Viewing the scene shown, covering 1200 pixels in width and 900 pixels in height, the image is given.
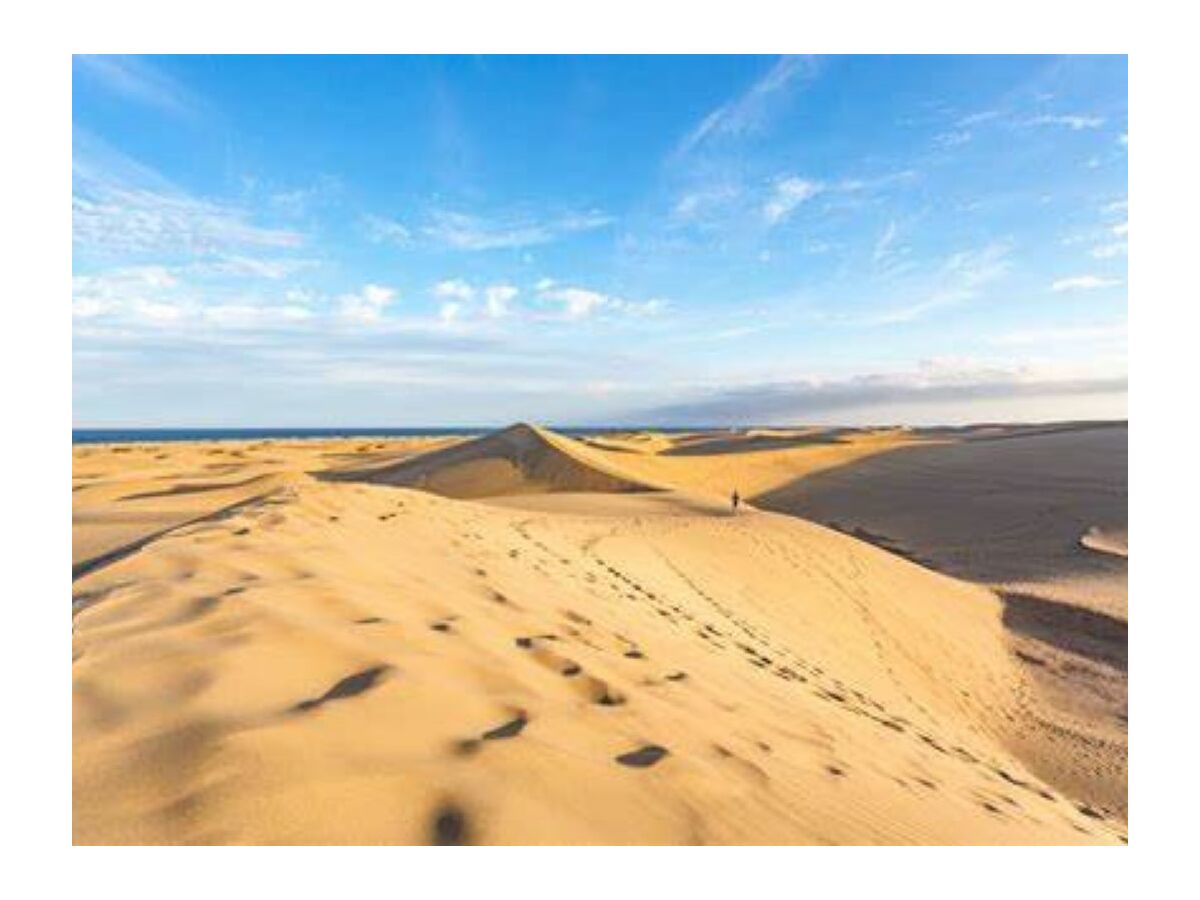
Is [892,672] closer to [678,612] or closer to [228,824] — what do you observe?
[678,612]

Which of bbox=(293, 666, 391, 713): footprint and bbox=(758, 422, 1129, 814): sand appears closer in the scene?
bbox=(293, 666, 391, 713): footprint

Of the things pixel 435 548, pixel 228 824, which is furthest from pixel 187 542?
pixel 228 824

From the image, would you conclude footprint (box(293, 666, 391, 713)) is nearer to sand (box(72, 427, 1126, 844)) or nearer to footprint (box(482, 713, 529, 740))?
sand (box(72, 427, 1126, 844))

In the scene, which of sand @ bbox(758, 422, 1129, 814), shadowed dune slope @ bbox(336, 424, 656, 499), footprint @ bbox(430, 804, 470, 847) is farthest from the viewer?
shadowed dune slope @ bbox(336, 424, 656, 499)

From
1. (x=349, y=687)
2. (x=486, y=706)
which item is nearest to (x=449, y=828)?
(x=486, y=706)

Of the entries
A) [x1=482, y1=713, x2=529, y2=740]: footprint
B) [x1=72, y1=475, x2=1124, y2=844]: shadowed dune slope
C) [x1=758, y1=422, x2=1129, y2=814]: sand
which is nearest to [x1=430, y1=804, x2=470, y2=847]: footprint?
[x1=72, y1=475, x2=1124, y2=844]: shadowed dune slope

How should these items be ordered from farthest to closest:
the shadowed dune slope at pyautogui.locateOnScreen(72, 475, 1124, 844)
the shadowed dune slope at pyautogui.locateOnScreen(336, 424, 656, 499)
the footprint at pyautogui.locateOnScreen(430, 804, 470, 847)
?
the shadowed dune slope at pyautogui.locateOnScreen(336, 424, 656, 499), the shadowed dune slope at pyautogui.locateOnScreen(72, 475, 1124, 844), the footprint at pyautogui.locateOnScreen(430, 804, 470, 847)
